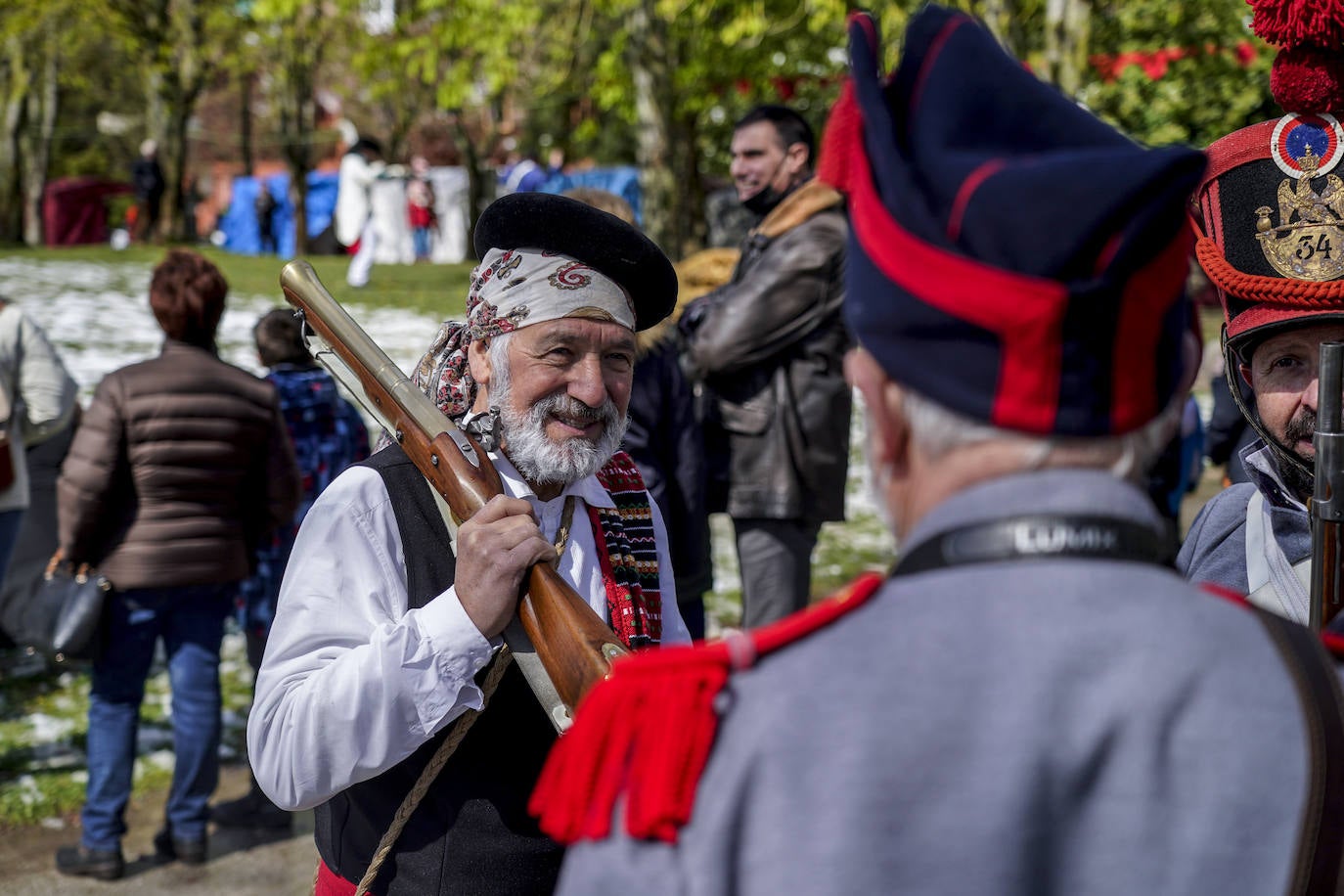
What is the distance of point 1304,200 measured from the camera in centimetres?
240

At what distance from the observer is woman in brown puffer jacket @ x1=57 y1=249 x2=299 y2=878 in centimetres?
485

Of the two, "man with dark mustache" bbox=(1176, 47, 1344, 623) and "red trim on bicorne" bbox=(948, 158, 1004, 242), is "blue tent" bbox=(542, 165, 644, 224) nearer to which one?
"man with dark mustache" bbox=(1176, 47, 1344, 623)

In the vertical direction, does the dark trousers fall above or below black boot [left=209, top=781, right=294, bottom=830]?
above

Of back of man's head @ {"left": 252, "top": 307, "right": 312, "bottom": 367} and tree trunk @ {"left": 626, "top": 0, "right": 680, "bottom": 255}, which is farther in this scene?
tree trunk @ {"left": 626, "top": 0, "right": 680, "bottom": 255}

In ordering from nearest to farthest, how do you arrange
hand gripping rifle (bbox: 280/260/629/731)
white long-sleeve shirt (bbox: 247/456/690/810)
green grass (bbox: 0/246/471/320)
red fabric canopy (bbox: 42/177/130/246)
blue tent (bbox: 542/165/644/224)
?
1. hand gripping rifle (bbox: 280/260/629/731)
2. white long-sleeve shirt (bbox: 247/456/690/810)
3. green grass (bbox: 0/246/471/320)
4. blue tent (bbox: 542/165/644/224)
5. red fabric canopy (bbox: 42/177/130/246)

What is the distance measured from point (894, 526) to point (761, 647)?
204mm

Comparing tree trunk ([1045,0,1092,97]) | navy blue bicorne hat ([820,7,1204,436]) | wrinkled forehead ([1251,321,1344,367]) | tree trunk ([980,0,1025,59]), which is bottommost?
wrinkled forehead ([1251,321,1344,367])

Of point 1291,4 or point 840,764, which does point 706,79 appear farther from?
point 840,764

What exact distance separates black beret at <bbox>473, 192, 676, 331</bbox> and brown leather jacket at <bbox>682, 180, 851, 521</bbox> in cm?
250

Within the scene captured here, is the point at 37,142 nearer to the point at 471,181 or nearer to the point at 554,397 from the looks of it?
the point at 471,181

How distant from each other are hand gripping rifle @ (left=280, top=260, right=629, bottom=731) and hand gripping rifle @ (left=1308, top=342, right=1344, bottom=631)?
1.05 meters

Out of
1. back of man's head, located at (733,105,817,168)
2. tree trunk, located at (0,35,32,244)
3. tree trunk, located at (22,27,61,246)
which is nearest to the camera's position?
back of man's head, located at (733,105,817,168)

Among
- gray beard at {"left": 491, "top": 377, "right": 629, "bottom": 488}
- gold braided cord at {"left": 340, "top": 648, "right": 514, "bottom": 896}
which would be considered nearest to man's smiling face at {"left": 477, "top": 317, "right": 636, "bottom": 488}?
gray beard at {"left": 491, "top": 377, "right": 629, "bottom": 488}

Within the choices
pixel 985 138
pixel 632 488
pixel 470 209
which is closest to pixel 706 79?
pixel 470 209
